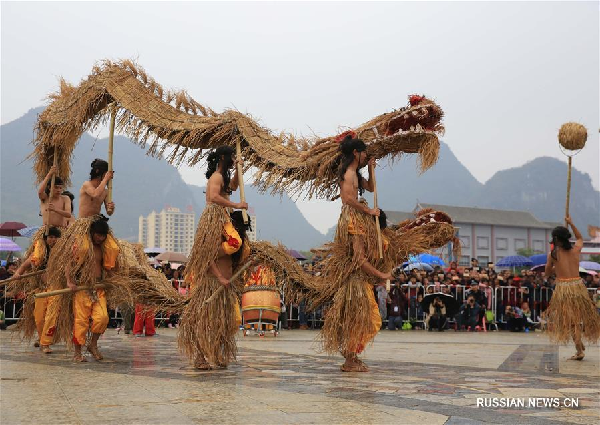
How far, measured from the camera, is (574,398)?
4.78 metres

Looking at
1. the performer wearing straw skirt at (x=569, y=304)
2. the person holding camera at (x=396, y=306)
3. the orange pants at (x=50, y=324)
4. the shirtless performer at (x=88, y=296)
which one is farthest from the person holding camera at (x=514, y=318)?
the shirtless performer at (x=88, y=296)

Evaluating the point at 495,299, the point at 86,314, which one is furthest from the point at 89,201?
the point at 495,299

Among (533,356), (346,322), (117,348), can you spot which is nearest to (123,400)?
(346,322)

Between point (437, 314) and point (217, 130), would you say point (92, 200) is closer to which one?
point (217, 130)

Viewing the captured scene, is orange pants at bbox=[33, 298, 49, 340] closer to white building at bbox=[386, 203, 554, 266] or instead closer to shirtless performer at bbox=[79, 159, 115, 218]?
shirtless performer at bbox=[79, 159, 115, 218]

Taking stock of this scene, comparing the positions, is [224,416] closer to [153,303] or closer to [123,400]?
[123,400]

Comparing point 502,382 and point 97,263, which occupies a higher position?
point 97,263

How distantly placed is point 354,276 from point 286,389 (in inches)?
71.3

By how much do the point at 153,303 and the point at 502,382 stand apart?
3.37 m

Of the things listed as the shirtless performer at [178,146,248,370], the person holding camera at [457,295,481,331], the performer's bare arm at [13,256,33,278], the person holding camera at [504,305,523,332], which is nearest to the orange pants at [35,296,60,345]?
the performer's bare arm at [13,256,33,278]

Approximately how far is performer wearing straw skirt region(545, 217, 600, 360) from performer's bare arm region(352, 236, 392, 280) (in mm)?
3152

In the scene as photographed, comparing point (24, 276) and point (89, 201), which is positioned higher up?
point (89, 201)

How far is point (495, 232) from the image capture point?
7431cm

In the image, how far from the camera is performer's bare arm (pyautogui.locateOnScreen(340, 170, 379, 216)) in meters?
6.66
